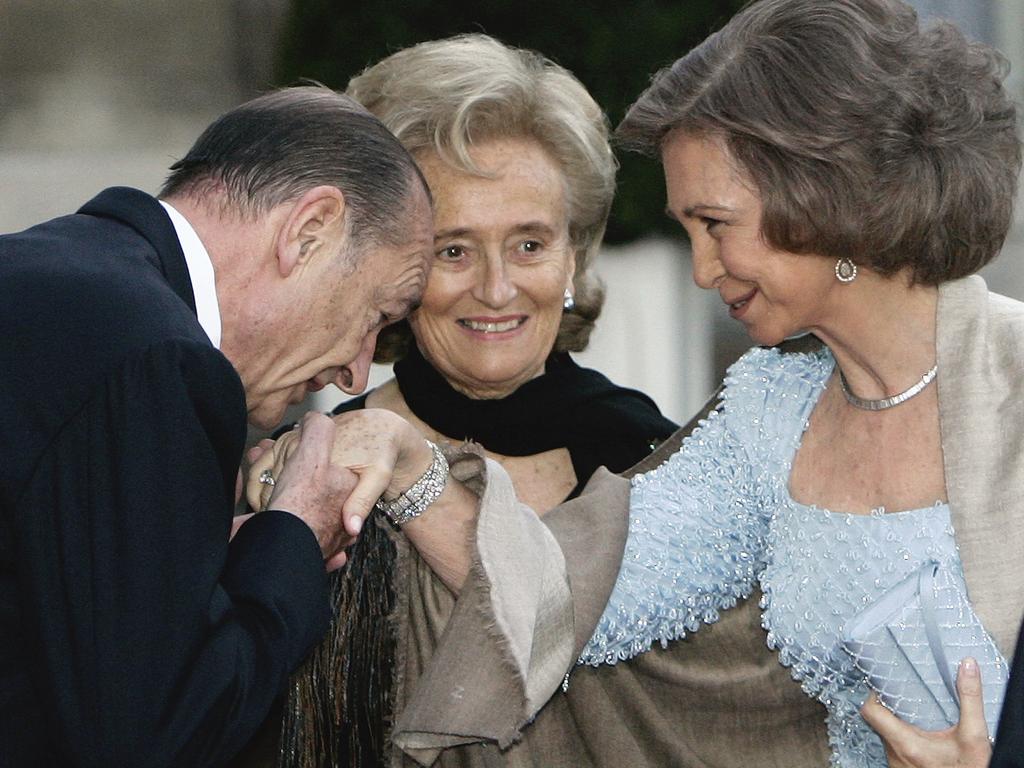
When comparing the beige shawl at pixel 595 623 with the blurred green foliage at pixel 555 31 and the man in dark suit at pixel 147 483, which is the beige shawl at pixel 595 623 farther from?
the blurred green foliage at pixel 555 31

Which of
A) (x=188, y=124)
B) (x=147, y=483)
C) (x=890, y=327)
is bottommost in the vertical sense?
(x=188, y=124)

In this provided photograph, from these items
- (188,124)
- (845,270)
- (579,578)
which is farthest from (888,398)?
(188,124)

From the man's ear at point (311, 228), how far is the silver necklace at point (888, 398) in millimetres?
1151

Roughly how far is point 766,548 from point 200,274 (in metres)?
1.39

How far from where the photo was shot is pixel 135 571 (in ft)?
6.60

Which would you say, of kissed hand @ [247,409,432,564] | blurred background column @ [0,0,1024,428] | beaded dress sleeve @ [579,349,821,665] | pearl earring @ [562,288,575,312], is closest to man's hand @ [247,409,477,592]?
kissed hand @ [247,409,432,564]

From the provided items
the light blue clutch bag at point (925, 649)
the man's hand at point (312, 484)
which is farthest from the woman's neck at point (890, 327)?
the man's hand at point (312, 484)

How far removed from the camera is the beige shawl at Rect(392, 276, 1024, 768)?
111 inches

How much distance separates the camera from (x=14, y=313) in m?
2.09

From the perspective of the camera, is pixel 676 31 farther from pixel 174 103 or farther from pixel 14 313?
pixel 14 313

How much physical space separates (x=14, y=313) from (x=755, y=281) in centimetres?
141

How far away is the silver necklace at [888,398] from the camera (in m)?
2.99

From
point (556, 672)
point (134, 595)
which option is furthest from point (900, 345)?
point (134, 595)

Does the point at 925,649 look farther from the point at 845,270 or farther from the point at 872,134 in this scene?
the point at 872,134
